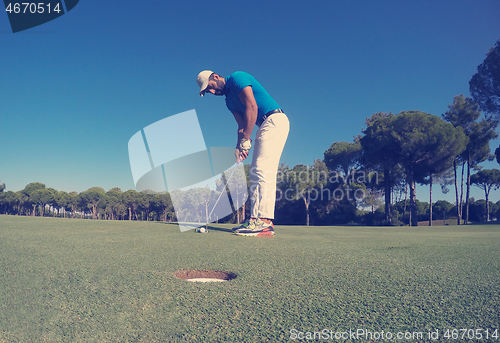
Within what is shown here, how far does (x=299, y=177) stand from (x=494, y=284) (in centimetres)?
3009

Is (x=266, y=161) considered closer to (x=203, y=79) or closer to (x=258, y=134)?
(x=258, y=134)

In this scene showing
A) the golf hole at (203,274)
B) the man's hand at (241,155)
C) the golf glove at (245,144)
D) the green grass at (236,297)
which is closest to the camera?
the green grass at (236,297)

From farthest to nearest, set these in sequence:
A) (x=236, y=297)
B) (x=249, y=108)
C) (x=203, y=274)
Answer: (x=249, y=108) → (x=203, y=274) → (x=236, y=297)

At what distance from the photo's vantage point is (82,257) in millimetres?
2055

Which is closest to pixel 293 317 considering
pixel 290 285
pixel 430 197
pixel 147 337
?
pixel 290 285

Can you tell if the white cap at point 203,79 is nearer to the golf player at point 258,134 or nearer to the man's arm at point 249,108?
the golf player at point 258,134

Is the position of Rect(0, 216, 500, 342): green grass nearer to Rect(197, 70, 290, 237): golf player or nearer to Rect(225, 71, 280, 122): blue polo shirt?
Rect(197, 70, 290, 237): golf player

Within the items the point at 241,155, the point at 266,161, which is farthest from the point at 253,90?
the point at 266,161

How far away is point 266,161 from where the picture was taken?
4008 mm

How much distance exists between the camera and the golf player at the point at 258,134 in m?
3.94

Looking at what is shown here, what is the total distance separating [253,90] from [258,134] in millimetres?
694

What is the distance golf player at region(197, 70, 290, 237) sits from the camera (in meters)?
3.94

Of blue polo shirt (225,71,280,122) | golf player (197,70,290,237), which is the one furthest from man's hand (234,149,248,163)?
blue polo shirt (225,71,280,122)

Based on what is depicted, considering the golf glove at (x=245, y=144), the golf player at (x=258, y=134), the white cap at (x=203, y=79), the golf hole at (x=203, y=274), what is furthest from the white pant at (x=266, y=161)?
the golf hole at (x=203, y=274)
